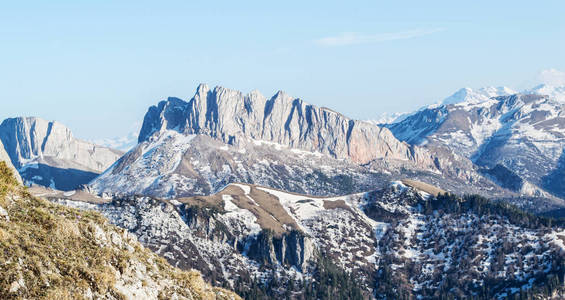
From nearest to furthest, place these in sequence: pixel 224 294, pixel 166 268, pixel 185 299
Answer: pixel 185 299
pixel 166 268
pixel 224 294

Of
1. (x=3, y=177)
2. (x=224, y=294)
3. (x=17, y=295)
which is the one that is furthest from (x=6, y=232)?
(x=224, y=294)

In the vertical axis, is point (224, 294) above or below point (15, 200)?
below

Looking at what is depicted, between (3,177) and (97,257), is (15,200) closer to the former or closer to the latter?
(3,177)

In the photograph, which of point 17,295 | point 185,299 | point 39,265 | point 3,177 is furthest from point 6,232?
point 185,299

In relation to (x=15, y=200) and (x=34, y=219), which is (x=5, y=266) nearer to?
(x=34, y=219)

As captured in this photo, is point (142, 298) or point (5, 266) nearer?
point (5, 266)


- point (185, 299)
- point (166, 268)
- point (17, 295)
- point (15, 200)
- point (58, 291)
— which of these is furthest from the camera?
point (166, 268)

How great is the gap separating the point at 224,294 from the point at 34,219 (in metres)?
22.9

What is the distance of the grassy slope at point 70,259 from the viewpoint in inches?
1497

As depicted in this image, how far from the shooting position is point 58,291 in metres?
38.1

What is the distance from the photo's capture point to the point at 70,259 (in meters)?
42.3

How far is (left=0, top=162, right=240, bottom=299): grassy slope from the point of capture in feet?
125

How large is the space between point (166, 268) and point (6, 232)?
16.8 m

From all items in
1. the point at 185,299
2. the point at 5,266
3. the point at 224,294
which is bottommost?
the point at 224,294
